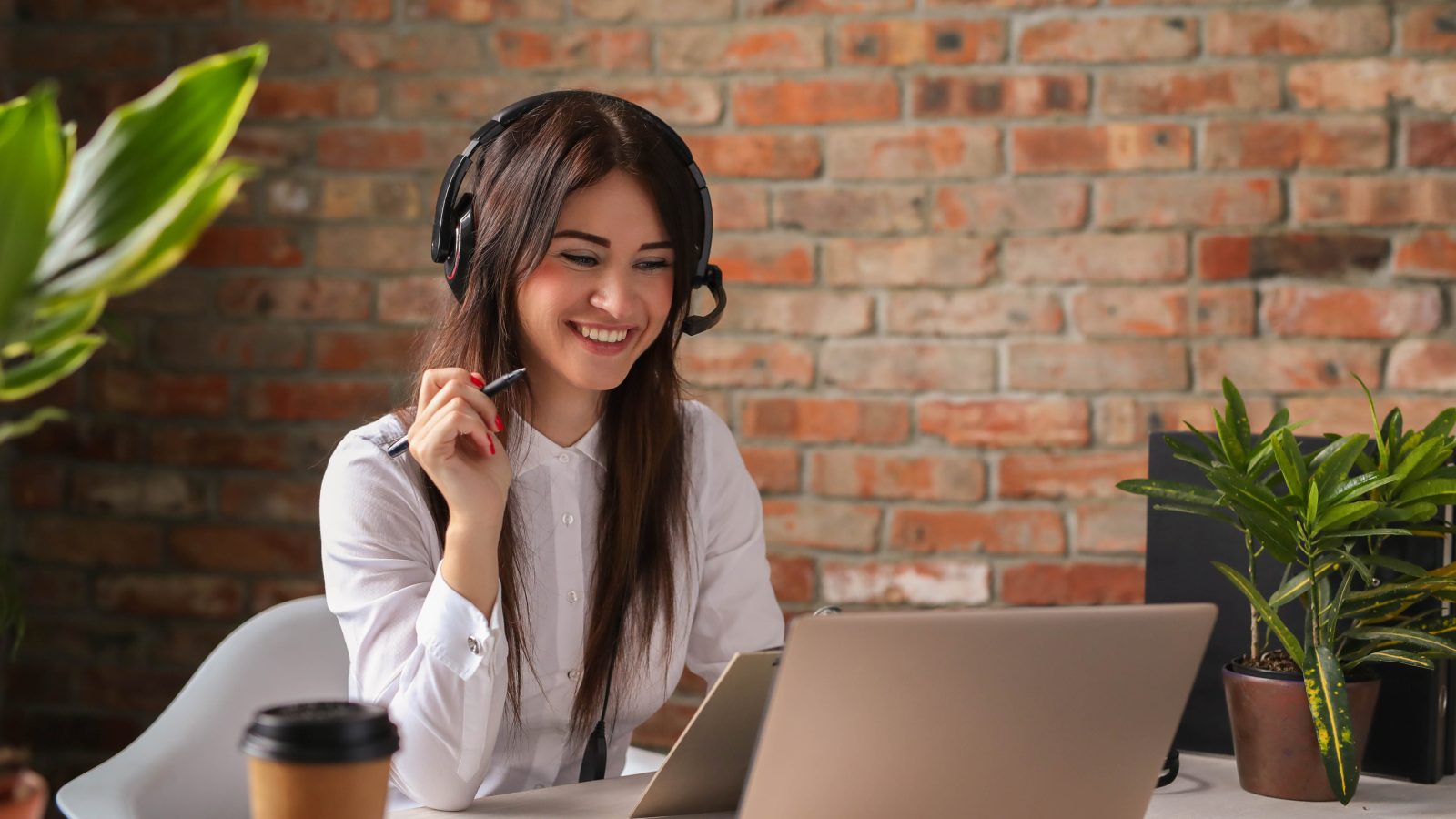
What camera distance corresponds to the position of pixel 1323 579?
1.20 meters

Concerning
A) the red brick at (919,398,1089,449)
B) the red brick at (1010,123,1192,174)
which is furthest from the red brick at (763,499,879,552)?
the red brick at (1010,123,1192,174)

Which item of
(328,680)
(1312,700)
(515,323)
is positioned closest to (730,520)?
(515,323)

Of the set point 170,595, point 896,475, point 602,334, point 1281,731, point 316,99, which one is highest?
point 316,99

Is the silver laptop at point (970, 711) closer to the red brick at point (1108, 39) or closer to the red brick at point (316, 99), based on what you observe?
the red brick at point (1108, 39)

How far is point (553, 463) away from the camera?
1.52 meters

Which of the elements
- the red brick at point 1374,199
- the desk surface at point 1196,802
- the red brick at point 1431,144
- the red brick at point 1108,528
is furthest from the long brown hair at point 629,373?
the red brick at point 1431,144

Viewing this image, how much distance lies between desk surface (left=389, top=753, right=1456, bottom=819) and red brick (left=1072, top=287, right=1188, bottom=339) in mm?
876

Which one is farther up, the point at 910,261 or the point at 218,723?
the point at 910,261

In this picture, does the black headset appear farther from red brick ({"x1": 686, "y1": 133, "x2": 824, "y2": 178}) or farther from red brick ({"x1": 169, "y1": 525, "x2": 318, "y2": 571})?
red brick ({"x1": 169, "y1": 525, "x2": 318, "y2": 571})

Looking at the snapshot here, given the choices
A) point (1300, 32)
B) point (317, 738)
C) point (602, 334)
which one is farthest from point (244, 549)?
point (1300, 32)

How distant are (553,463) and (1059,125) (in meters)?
0.98

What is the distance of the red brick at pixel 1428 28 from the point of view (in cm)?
191

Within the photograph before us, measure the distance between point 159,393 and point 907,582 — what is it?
1.26 m

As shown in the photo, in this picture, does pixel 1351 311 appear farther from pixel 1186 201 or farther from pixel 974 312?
pixel 974 312
